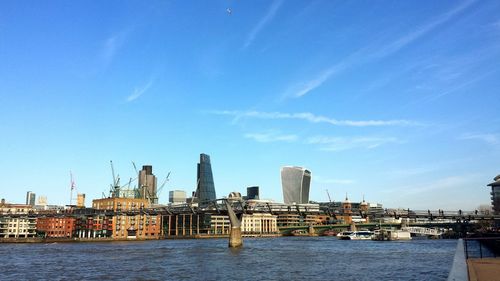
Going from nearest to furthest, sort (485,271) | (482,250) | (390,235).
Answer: (485,271)
(482,250)
(390,235)

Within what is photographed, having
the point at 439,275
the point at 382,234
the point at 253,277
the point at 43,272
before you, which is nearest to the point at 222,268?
the point at 253,277

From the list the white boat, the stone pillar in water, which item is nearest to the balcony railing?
the stone pillar in water

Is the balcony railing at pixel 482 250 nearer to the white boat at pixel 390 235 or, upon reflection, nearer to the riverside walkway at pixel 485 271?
the riverside walkway at pixel 485 271

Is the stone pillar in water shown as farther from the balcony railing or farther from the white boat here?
the white boat

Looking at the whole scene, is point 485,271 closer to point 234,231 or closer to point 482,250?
point 482,250

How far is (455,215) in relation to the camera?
180m

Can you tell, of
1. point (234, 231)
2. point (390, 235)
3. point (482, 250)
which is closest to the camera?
point (482, 250)

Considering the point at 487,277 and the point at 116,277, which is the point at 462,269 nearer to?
the point at 487,277

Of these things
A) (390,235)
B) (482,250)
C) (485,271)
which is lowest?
(390,235)

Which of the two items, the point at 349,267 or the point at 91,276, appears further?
the point at 349,267

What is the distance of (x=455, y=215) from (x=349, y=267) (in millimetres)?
135365

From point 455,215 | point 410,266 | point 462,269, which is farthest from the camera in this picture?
point 455,215

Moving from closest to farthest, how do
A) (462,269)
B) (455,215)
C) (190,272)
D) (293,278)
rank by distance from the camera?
1. (462,269)
2. (293,278)
3. (190,272)
4. (455,215)

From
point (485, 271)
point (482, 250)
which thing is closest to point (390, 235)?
point (482, 250)
